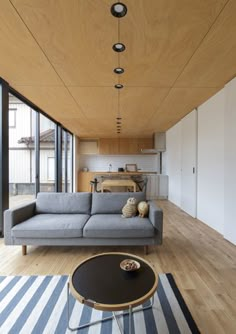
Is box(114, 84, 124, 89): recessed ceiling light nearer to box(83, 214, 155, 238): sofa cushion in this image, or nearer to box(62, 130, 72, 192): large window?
box(83, 214, 155, 238): sofa cushion

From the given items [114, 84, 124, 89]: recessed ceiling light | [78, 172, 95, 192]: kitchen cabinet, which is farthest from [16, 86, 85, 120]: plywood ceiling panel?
[78, 172, 95, 192]: kitchen cabinet

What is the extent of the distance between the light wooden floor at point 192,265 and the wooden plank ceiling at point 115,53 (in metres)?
2.44

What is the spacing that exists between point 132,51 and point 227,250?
9.36 feet

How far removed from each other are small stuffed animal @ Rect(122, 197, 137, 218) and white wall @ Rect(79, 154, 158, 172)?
5286mm

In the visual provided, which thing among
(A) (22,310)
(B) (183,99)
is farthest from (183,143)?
(A) (22,310)

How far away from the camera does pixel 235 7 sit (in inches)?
58.9

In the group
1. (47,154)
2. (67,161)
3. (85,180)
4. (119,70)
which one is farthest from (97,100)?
(85,180)

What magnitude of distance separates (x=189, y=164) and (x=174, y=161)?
1334 mm

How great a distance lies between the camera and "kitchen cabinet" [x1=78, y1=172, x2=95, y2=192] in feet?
24.9

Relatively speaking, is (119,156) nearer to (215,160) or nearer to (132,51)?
(215,160)

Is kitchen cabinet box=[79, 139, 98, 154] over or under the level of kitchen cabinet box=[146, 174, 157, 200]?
over

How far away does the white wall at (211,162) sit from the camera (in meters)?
3.20

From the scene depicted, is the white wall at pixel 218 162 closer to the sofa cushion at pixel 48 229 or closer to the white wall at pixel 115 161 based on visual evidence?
the sofa cushion at pixel 48 229

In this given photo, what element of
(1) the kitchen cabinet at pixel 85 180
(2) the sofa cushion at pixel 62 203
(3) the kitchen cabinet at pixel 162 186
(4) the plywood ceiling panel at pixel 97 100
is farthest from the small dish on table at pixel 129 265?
(1) the kitchen cabinet at pixel 85 180
